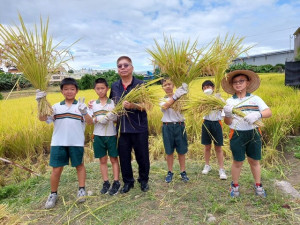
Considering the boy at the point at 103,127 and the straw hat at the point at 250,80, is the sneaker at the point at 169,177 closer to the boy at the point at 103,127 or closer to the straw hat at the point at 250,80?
the boy at the point at 103,127

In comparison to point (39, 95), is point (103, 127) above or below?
below

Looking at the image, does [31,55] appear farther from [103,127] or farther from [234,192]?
[234,192]

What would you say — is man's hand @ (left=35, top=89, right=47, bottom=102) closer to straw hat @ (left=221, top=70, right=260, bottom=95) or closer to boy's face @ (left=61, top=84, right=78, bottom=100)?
boy's face @ (left=61, top=84, right=78, bottom=100)

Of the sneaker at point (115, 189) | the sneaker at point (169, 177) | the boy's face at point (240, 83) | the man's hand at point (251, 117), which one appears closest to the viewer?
the man's hand at point (251, 117)

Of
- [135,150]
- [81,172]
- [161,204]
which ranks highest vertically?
[135,150]

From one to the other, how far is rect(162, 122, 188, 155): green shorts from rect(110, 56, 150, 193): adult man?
0.32 meters

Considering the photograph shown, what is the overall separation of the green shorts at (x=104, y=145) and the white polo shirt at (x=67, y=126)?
22 cm

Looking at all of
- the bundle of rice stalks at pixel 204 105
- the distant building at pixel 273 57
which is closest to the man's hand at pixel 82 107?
the bundle of rice stalks at pixel 204 105

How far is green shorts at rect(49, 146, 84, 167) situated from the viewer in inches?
102

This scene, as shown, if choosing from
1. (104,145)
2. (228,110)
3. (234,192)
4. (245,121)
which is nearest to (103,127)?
(104,145)

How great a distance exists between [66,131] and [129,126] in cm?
74

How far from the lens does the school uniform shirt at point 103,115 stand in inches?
109

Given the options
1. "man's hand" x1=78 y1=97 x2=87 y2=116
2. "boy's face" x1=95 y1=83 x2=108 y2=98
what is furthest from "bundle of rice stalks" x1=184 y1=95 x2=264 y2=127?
"man's hand" x1=78 y1=97 x2=87 y2=116

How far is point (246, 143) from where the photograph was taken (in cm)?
250
